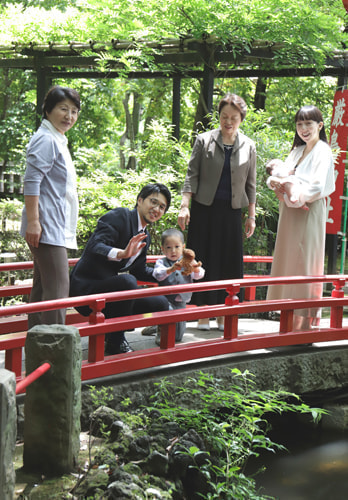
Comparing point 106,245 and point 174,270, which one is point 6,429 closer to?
point 106,245

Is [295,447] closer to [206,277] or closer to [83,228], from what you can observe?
[206,277]

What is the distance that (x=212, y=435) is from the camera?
13.2ft

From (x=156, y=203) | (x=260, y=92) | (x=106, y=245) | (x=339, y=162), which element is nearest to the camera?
(x=106, y=245)

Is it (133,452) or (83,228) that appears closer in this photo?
(133,452)

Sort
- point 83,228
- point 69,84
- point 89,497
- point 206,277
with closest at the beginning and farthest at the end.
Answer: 1. point 89,497
2. point 206,277
3. point 83,228
4. point 69,84

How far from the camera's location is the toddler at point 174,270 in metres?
4.79

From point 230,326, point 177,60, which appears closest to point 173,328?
Answer: point 230,326

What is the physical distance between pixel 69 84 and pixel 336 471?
28.5 ft

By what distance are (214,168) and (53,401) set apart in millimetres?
2699

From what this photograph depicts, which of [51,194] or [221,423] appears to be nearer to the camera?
[51,194]

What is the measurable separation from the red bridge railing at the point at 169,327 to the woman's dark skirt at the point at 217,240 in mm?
517

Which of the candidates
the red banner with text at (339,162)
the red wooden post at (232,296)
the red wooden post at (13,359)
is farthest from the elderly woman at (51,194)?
the red banner with text at (339,162)

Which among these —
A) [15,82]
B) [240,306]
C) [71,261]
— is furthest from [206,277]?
[15,82]

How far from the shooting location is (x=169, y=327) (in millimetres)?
4508
